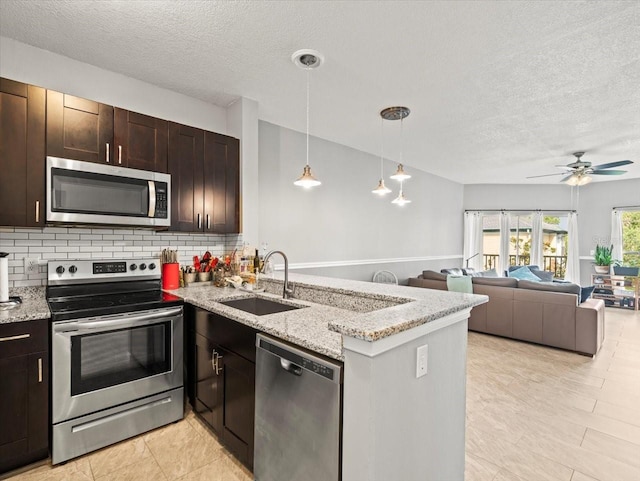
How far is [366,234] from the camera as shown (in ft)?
17.6

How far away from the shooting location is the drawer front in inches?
72.3

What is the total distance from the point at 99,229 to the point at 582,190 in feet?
30.1

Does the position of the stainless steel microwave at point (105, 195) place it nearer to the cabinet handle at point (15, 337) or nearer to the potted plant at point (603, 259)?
the cabinet handle at point (15, 337)

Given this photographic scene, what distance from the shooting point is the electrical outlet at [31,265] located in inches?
96.6

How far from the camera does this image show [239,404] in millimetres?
1937

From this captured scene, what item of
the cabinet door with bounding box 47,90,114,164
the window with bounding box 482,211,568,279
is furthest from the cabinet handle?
the window with bounding box 482,211,568,279

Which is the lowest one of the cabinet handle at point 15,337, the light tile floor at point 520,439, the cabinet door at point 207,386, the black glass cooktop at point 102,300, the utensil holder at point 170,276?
the light tile floor at point 520,439

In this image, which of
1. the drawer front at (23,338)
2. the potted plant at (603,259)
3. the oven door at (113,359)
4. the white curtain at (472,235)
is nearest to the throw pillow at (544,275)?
the potted plant at (603,259)

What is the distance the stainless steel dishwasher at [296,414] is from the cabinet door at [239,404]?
4.2 inches

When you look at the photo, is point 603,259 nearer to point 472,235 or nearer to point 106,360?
point 472,235

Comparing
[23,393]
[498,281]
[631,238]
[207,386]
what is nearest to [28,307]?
[23,393]

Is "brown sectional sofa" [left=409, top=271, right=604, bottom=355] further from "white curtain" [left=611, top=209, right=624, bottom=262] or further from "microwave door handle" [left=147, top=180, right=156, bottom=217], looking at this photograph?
"microwave door handle" [left=147, top=180, right=156, bottom=217]

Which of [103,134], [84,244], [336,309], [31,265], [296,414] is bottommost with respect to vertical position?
[296,414]

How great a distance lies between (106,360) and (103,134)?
1602 mm
